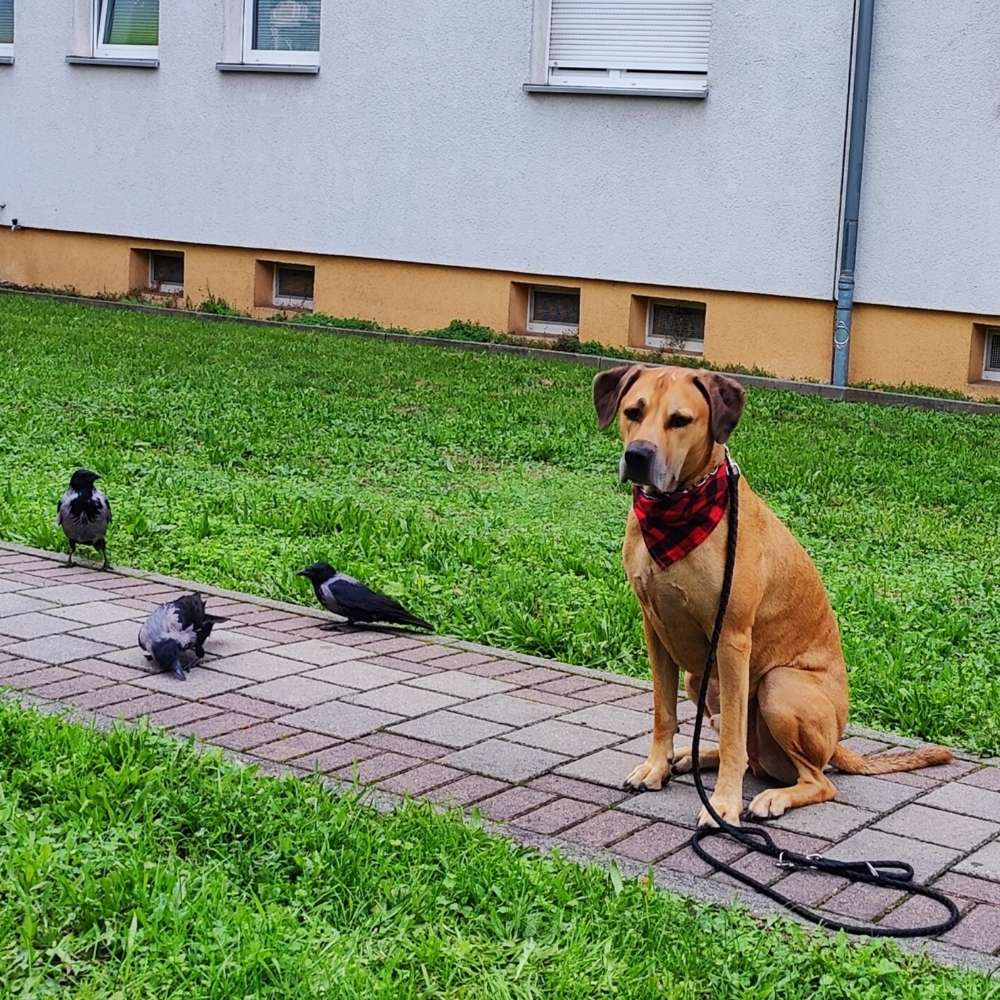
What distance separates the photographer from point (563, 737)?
212 inches

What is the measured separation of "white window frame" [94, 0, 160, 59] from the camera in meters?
18.6

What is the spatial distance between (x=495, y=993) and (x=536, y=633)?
10.8 feet

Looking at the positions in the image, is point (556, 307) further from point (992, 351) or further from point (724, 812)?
point (724, 812)

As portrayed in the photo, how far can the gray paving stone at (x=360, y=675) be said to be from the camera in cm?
592

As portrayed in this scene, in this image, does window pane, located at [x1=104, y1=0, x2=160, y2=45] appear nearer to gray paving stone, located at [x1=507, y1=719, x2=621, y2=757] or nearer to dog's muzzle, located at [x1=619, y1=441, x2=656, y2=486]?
gray paving stone, located at [x1=507, y1=719, x2=621, y2=757]

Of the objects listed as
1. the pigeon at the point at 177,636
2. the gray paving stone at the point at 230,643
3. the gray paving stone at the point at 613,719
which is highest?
the pigeon at the point at 177,636

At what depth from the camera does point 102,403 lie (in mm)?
11758

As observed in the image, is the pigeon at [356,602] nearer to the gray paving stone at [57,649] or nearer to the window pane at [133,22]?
the gray paving stone at [57,649]

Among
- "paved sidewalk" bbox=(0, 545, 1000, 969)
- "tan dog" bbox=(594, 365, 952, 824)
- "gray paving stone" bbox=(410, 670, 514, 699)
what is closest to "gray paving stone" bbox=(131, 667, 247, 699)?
"paved sidewalk" bbox=(0, 545, 1000, 969)

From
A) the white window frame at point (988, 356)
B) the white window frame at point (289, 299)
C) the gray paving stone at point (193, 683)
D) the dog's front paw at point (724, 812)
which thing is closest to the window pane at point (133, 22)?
the white window frame at point (289, 299)

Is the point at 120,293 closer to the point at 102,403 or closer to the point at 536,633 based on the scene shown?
the point at 102,403

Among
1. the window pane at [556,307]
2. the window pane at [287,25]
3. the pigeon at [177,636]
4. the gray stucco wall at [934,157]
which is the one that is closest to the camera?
the pigeon at [177,636]

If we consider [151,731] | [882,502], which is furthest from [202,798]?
[882,502]

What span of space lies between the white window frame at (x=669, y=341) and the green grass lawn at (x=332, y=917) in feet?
38.7
